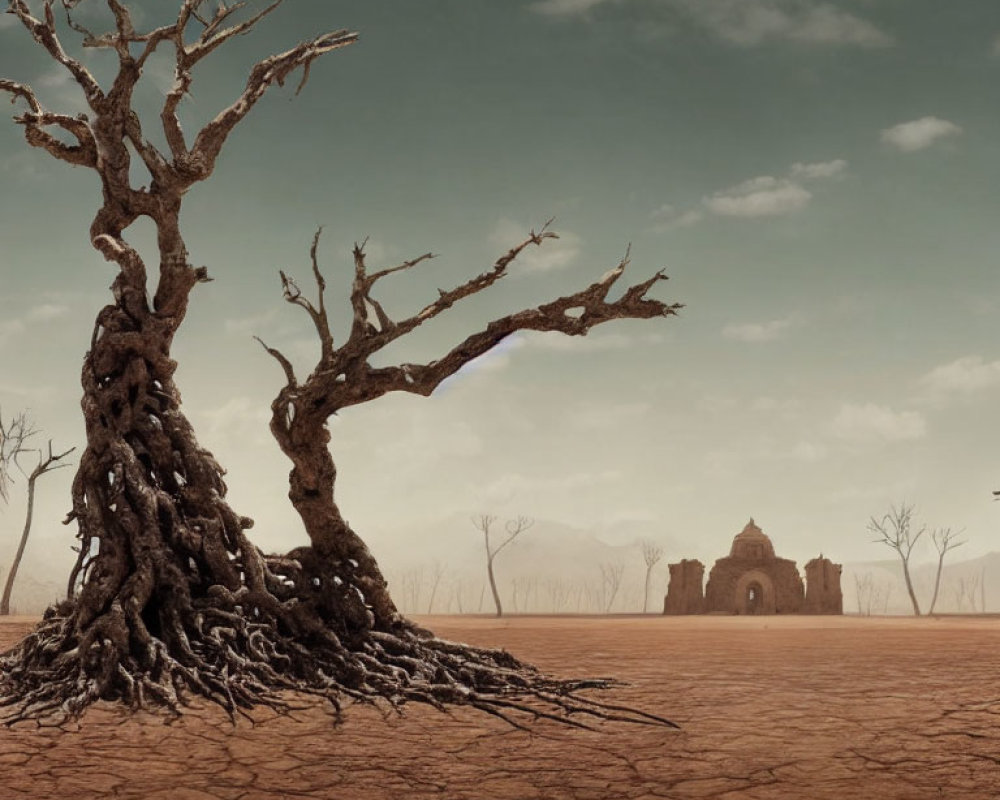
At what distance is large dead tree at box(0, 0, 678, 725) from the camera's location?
8328mm

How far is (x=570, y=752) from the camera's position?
244 inches

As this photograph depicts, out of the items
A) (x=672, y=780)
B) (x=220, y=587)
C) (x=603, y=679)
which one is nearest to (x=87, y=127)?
(x=220, y=587)

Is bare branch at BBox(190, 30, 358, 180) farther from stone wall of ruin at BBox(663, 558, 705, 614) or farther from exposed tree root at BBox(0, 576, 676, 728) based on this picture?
stone wall of ruin at BBox(663, 558, 705, 614)

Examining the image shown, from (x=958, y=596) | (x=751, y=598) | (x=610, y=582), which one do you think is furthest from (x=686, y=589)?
(x=958, y=596)

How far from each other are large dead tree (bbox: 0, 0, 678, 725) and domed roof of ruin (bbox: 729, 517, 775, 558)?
144 ft

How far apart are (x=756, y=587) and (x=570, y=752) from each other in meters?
47.3

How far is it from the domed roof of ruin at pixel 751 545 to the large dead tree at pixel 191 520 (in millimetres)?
43766

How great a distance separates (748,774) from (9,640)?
628 inches

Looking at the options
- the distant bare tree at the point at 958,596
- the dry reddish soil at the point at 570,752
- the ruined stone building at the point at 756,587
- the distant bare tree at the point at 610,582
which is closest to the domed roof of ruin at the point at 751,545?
the ruined stone building at the point at 756,587

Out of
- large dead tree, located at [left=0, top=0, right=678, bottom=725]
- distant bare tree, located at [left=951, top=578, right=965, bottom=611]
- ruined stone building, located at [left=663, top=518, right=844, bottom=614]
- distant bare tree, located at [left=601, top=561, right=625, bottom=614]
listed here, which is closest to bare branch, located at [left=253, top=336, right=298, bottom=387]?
large dead tree, located at [left=0, top=0, right=678, bottom=725]

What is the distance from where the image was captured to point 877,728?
6871 millimetres

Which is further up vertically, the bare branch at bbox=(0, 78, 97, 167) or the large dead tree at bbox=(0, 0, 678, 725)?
the bare branch at bbox=(0, 78, 97, 167)

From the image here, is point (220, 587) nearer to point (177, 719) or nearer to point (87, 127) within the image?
point (177, 719)

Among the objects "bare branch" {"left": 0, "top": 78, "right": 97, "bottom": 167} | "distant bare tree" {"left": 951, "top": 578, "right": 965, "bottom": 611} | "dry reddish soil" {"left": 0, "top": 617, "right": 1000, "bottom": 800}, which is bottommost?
"distant bare tree" {"left": 951, "top": 578, "right": 965, "bottom": 611}
